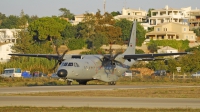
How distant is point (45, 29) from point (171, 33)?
37429mm

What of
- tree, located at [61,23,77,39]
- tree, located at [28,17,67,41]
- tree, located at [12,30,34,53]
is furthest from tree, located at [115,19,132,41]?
tree, located at [12,30,34,53]

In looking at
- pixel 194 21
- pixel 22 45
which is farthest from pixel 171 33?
pixel 22 45

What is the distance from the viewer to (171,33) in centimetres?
14362

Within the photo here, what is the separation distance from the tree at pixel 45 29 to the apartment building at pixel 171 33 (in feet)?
89.9

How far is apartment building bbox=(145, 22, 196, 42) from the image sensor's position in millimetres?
142625

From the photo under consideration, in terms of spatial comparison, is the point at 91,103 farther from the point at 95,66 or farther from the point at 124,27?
the point at 124,27

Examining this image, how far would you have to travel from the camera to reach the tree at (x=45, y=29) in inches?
4863

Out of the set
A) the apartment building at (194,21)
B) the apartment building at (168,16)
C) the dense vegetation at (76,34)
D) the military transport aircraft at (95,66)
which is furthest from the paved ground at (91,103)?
the apartment building at (194,21)

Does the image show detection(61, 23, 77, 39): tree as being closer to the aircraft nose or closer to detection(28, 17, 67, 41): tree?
detection(28, 17, 67, 41): tree

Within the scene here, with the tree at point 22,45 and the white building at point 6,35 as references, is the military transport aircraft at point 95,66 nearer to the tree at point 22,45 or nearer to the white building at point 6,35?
the tree at point 22,45

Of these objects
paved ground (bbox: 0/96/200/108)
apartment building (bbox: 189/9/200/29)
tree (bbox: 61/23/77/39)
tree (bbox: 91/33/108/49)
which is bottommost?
paved ground (bbox: 0/96/200/108)

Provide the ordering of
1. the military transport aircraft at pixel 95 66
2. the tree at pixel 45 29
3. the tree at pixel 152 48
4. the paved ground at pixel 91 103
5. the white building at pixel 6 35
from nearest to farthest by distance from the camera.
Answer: the paved ground at pixel 91 103
the military transport aircraft at pixel 95 66
the tree at pixel 152 48
the tree at pixel 45 29
the white building at pixel 6 35

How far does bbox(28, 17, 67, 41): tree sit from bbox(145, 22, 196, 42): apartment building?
89.9 ft

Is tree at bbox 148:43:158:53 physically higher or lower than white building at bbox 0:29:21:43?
lower
